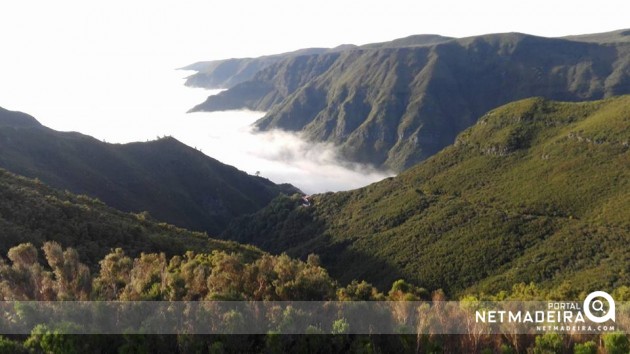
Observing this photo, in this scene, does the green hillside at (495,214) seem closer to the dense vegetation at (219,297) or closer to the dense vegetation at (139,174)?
the dense vegetation at (139,174)

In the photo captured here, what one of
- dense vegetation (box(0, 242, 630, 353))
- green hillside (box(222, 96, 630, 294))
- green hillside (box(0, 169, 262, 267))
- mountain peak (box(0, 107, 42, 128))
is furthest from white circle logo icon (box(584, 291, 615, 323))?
mountain peak (box(0, 107, 42, 128))

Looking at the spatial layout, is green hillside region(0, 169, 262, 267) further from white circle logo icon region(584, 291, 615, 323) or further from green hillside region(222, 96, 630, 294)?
green hillside region(222, 96, 630, 294)

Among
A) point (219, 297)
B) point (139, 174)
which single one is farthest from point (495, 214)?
point (139, 174)

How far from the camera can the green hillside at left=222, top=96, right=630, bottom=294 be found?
3056 inches

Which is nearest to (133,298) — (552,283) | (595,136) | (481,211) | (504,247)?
(552,283)

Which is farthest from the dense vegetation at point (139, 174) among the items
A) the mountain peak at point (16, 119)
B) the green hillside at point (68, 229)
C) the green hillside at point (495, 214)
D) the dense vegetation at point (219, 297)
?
the dense vegetation at point (219, 297)

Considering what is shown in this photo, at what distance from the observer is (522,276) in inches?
2886

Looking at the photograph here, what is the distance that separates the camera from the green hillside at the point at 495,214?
77.6 meters

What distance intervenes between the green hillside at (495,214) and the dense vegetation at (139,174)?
Result: 52.8 ft

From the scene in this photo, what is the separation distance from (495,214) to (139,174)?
3776 inches

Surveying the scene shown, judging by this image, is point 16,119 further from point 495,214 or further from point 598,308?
point 598,308

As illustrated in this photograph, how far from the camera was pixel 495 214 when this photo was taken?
96438mm

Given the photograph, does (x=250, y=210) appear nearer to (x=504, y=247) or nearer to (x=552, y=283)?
(x=504, y=247)

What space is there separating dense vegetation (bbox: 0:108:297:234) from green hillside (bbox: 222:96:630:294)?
16.1m
